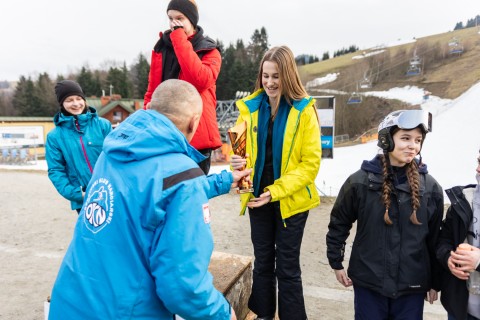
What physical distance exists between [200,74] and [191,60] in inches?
4.7

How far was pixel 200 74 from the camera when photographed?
2436mm

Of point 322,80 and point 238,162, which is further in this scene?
point 322,80

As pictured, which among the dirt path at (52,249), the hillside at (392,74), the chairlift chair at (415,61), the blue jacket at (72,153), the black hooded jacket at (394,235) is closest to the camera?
the black hooded jacket at (394,235)

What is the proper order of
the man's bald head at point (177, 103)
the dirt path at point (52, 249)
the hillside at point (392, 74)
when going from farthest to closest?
the hillside at point (392, 74)
the dirt path at point (52, 249)
the man's bald head at point (177, 103)

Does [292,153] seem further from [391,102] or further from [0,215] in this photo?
[391,102]

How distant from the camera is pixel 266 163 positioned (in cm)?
265

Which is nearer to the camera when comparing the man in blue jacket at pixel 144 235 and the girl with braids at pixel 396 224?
the man in blue jacket at pixel 144 235

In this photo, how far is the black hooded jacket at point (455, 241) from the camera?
2.08 meters

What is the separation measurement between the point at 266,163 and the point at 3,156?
24.0 m

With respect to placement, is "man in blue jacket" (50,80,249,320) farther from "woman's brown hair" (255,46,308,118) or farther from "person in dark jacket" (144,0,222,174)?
"woman's brown hair" (255,46,308,118)

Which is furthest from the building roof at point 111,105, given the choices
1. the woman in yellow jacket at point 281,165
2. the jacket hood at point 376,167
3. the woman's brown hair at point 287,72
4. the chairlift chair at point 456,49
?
the chairlift chair at point 456,49

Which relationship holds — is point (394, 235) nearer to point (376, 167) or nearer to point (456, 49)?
point (376, 167)

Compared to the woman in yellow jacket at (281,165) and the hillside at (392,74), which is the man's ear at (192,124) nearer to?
the woman in yellow jacket at (281,165)

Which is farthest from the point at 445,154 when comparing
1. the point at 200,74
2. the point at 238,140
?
the point at 200,74
